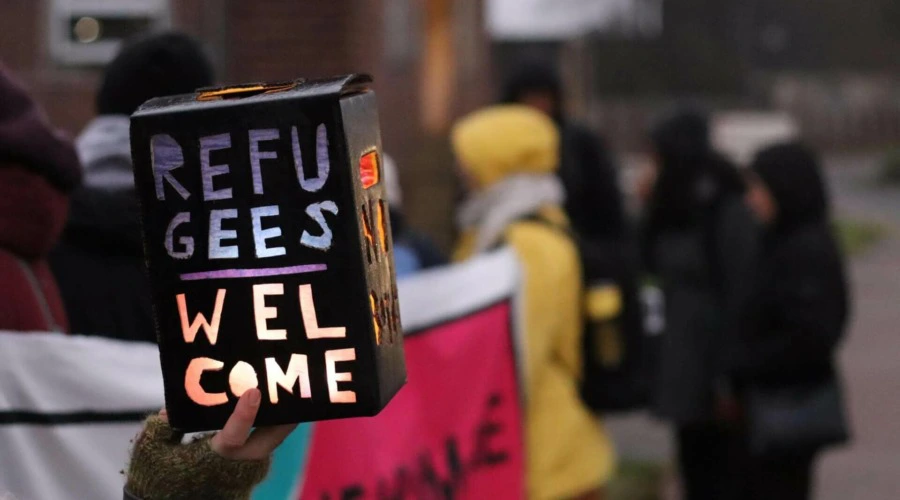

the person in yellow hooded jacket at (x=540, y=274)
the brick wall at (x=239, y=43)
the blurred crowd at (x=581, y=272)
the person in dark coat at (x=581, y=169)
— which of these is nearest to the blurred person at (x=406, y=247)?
the blurred crowd at (x=581, y=272)

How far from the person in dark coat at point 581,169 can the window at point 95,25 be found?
195 cm

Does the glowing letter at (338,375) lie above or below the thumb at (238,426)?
above

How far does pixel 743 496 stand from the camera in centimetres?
553

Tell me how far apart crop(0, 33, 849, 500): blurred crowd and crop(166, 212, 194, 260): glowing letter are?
0.22 meters

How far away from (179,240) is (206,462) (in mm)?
296

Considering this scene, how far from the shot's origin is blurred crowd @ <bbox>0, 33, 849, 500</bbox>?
8.09ft

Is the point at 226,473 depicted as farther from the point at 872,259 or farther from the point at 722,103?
the point at 722,103

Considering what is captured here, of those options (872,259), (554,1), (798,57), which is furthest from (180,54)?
(798,57)

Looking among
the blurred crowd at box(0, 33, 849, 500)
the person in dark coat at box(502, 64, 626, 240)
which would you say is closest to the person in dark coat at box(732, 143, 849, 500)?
Result: the blurred crowd at box(0, 33, 849, 500)

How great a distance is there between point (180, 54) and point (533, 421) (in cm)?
166

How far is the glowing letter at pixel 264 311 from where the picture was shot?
1806 mm

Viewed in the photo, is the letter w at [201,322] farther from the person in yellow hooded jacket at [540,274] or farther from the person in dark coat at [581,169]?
the person in dark coat at [581,169]

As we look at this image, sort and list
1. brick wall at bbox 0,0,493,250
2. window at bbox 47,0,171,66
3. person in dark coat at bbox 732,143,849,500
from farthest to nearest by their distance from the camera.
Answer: brick wall at bbox 0,0,493,250, window at bbox 47,0,171,66, person in dark coat at bbox 732,143,849,500

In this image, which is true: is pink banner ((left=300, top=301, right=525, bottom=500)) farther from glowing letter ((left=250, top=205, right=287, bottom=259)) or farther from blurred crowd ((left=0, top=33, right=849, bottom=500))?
glowing letter ((left=250, top=205, right=287, bottom=259))
